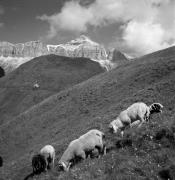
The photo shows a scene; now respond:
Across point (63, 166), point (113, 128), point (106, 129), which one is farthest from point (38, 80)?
point (63, 166)

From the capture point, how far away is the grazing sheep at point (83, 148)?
16.3 meters

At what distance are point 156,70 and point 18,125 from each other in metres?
36.2

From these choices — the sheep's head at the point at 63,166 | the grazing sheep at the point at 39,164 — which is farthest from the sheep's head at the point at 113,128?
the grazing sheep at the point at 39,164

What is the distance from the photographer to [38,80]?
141875 millimetres

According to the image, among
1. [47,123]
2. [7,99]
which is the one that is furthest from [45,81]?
[47,123]

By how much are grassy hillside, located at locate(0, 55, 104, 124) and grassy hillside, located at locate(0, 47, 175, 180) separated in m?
41.5

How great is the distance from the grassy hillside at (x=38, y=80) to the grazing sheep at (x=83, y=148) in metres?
86.0

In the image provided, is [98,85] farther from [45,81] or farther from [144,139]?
[45,81]

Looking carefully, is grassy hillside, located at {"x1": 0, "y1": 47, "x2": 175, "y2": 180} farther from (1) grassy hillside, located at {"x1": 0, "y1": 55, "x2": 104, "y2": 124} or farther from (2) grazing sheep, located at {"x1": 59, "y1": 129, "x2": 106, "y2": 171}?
(1) grassy hillside, located at {"x1": 0, "y1": 55, "x2": 104, "y2": 124}

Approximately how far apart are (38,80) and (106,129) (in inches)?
4673

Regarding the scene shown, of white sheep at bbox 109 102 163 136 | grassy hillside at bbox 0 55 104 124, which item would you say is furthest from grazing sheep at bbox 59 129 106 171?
grassy hillside at bbox 0 55 104 124

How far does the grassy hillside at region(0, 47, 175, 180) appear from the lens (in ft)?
38.4

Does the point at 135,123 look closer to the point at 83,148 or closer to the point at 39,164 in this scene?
the point at 83,148

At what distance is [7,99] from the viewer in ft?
401
